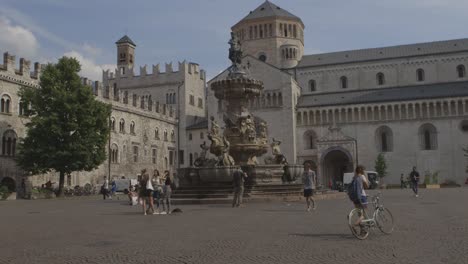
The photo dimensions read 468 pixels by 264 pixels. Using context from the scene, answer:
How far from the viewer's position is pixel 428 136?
6331 centimetres

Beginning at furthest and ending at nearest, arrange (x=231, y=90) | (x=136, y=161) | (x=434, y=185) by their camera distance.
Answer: (x=136, y=161), (x=434, y=185), (x=231, y=90)

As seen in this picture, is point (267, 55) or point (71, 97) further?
point (267, 55)

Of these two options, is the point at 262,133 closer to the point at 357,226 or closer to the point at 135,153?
the point at 357,226

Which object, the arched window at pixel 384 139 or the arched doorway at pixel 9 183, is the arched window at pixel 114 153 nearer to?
the arched doorway at pixel 9 183

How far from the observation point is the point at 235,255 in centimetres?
891

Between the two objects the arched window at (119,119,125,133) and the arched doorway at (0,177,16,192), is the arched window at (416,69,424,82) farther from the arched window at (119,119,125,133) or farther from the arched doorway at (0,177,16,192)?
the arched doorway at (0,177,16,192)

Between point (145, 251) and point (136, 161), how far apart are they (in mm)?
51918

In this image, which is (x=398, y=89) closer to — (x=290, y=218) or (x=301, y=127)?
(x=301, y=127)

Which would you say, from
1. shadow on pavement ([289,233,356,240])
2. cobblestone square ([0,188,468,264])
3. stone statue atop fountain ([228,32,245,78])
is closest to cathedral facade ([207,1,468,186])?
stone statue atop fountain ([228,32,245,78])

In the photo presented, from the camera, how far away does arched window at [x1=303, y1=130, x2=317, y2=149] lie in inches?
2616

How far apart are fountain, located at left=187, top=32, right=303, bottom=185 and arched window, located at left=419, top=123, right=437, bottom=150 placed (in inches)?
1627

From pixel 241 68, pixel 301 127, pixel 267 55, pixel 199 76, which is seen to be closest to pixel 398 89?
pixel 301 127

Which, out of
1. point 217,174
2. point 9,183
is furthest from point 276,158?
point 9,183

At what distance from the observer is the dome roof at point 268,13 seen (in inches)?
2955
